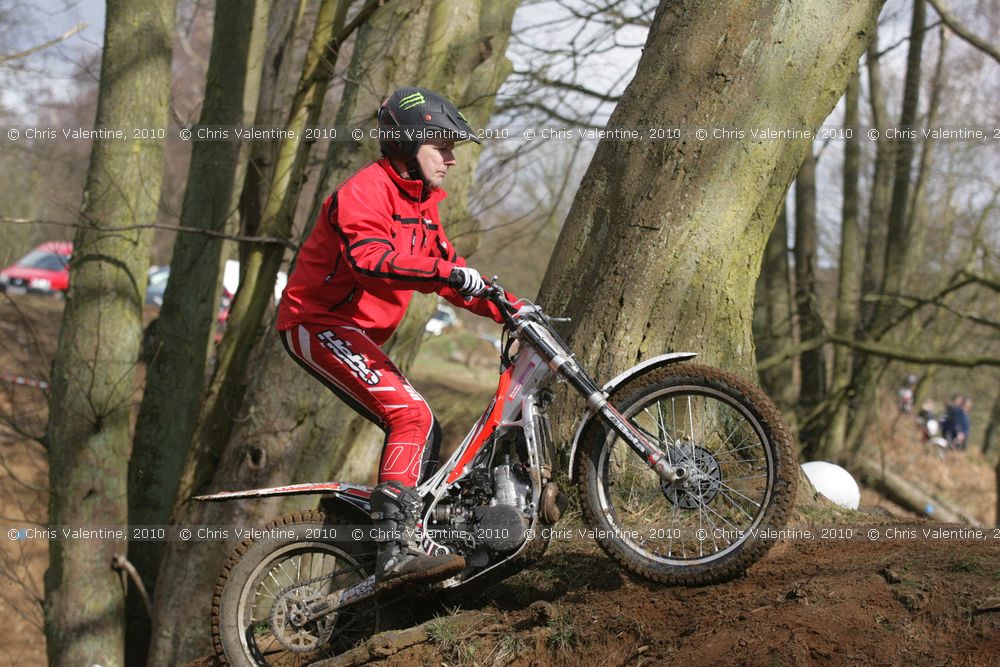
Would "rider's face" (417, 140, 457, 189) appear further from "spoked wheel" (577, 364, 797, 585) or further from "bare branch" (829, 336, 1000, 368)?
"bare branch" (829, 336, 1000, 368)

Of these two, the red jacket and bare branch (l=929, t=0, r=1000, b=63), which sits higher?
bare branch (l=929, t=0, r=1000, b=63)

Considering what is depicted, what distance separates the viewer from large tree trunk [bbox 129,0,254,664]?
9867mm

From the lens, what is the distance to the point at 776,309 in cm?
1620

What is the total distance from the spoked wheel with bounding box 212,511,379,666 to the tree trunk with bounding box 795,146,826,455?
1245 centimetres

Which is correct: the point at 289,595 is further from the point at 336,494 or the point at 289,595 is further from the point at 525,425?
the point at 525,425

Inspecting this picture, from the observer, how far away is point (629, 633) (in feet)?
13.2

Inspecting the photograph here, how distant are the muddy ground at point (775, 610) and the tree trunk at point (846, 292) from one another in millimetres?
10445

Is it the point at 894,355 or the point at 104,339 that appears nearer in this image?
the point at 104,339

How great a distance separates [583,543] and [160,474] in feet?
20.6

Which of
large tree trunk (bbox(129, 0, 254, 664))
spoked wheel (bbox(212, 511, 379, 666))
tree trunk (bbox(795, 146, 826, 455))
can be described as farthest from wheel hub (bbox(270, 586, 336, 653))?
tree trunk (bbox(795, 146, 826, 455))

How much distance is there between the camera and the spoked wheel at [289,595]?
4.54m

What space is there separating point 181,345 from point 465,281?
6.52 metres

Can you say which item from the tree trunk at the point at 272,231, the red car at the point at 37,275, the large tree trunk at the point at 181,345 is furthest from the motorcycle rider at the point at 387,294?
the red car at the point at 37,275

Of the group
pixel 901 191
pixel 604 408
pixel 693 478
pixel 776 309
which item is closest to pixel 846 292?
pixel 776 309
